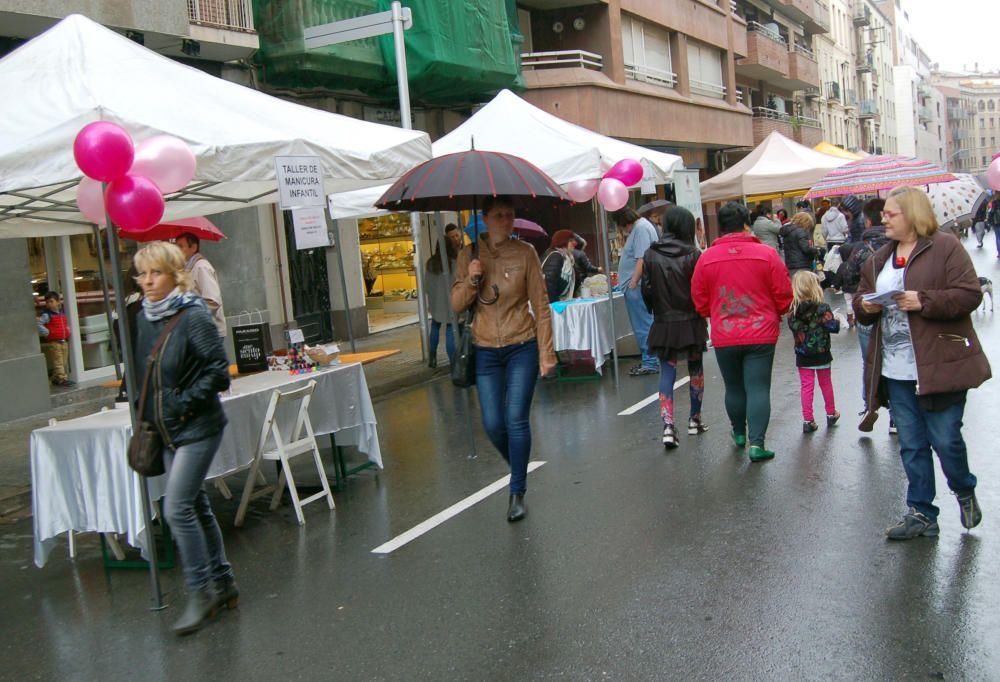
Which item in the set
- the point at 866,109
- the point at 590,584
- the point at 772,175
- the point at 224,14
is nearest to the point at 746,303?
the point at 590,584

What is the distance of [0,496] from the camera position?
7.92m

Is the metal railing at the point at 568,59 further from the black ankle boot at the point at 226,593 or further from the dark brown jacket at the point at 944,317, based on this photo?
the black ankle boot at the point at 226,593

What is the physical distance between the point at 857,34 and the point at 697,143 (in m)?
44.1

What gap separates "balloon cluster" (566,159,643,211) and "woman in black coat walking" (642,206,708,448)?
3776mm

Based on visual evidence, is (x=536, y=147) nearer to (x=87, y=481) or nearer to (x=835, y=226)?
(x=87, y=481)

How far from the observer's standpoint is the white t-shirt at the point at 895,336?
4977 millimetres

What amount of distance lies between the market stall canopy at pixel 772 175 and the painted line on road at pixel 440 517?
14.2m

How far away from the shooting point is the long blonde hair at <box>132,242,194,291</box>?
4.97 m

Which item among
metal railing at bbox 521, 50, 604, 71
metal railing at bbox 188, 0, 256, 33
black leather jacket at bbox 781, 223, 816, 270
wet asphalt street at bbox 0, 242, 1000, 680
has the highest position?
metal railing at bbox 521, 50, 604, 71

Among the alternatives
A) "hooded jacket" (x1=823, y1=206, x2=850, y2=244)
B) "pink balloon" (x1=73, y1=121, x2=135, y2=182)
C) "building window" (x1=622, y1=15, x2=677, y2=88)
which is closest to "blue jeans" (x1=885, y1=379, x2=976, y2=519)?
"pink balloon" (x1=73, y1=121, x2=135, y2=182)

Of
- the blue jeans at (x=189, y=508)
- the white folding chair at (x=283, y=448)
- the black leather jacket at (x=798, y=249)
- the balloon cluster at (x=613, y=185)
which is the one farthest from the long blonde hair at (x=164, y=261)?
the black leather jacket at (x=798, y=249)

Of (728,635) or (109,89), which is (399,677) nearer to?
(728,635)

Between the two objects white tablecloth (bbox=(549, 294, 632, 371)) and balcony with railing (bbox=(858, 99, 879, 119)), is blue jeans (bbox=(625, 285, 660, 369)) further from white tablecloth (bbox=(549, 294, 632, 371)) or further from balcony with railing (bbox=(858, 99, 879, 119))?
balcony with railing (bbox=(858, 99, 879, 119))

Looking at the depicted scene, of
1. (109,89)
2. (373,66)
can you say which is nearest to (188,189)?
(109,89)
